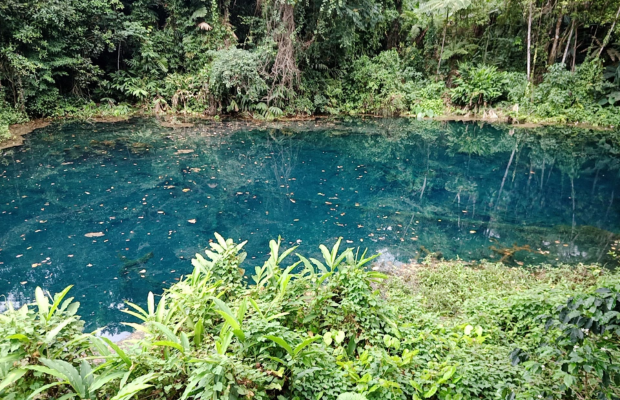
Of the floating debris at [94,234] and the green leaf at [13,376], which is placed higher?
the green leaf at [13,376]

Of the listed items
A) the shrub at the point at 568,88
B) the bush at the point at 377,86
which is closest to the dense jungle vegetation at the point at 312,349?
the shrub at the point at 568,88

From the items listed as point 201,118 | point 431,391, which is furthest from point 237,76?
point 431,391

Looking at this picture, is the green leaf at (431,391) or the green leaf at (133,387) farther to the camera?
the green leaf at (431,391)

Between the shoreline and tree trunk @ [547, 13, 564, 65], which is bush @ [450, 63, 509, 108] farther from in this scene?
tree trunk @ [547, 13, 564, 65]

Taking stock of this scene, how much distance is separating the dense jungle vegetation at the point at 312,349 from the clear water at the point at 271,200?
214 cm

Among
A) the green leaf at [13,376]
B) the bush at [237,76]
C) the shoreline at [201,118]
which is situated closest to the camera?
the green leaf at [13,376]

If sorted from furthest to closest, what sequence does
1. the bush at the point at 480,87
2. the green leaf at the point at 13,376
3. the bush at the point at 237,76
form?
the bush at the point at 480,87, the bush at the point at 237,76, the green leaf at the point at 13,376

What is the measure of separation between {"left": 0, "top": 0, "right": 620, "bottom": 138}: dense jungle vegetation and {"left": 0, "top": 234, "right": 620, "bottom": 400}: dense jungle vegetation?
509 inches

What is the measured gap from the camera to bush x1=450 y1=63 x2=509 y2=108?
51.4ft

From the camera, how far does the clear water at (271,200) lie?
18.5ft

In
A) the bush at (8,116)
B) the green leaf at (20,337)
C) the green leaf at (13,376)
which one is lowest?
the green leaf at (13,376)

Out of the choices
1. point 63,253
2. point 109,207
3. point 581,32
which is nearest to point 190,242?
point 63,253

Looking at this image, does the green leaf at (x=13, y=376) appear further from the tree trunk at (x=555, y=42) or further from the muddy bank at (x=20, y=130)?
the tree trunk at (x=555, y=42)

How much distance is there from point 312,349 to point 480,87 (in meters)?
16.2
